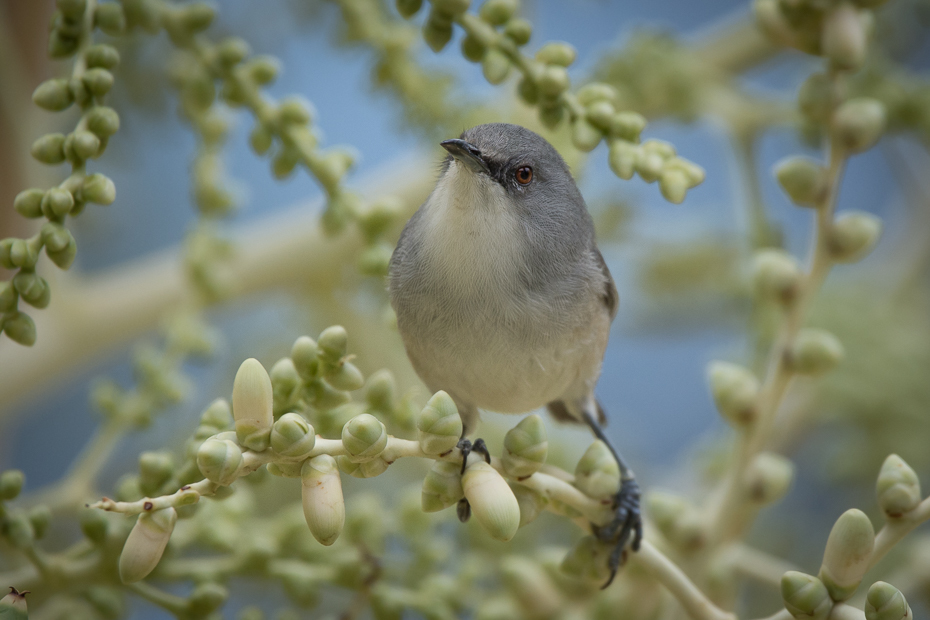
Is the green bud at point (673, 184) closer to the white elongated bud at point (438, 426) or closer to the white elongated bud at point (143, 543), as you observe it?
the white elongated bud at point (438, 426)

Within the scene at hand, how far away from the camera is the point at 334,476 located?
42cm

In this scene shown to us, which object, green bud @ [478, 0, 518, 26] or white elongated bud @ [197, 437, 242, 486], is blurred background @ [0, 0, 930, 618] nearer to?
green bud @ [478, 0, 518, 26]

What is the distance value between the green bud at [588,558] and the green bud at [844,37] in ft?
1.51

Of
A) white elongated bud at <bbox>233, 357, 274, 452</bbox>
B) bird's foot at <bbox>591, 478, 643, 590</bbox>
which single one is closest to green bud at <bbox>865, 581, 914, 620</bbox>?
bird's foot at <bbox>591, 478, 643, 590</bbox>

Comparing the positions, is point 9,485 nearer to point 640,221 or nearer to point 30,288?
point 30,288

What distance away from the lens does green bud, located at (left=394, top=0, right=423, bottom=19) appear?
1.92 ft

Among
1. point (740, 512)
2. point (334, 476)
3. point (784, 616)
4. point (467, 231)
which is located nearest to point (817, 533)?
point (740, 512)

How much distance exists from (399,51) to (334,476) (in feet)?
1.64

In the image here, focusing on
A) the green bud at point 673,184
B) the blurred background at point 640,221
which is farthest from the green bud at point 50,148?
the green bud at point 673,184

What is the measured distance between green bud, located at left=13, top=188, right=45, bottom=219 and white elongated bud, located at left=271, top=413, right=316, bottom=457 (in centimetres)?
24

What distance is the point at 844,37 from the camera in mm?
633

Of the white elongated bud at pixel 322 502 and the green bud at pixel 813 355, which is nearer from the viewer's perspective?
the white elongated bud at pixel 322 502

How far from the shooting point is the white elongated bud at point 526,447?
478 millimetres

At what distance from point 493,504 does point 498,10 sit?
0.37m
